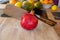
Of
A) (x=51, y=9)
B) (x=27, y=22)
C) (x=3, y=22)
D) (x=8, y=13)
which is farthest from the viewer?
(x=51, y=9)

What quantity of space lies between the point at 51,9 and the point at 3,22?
0.72m

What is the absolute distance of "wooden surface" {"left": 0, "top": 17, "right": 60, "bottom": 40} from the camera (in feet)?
2.44

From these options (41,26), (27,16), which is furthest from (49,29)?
(27,16)

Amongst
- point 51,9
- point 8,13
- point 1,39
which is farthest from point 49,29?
point 51,9

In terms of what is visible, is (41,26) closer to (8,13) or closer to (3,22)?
(3,22)

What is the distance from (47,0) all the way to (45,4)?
5 cm

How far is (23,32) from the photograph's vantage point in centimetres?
82

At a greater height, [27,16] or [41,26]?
[27,16]

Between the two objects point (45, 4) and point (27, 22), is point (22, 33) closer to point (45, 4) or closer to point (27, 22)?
point (27, 22)

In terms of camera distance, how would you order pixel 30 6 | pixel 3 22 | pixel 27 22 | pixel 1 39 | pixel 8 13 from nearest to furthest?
pixel 1 39
pixel 27 22
pixel 3 22
pixel 8 13
pixel 30 6

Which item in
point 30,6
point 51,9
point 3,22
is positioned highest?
point 3,22

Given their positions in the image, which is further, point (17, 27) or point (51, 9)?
point (51, 9)

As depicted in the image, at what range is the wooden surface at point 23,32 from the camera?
743mm

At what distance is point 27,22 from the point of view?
81cm
